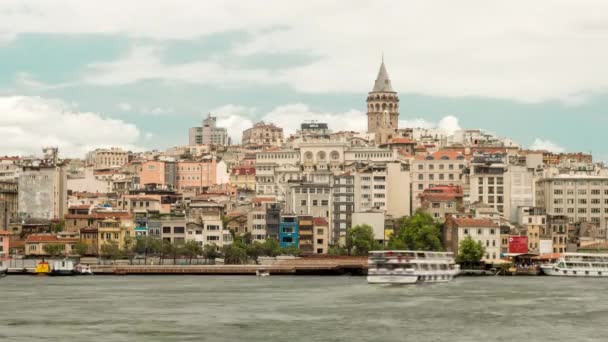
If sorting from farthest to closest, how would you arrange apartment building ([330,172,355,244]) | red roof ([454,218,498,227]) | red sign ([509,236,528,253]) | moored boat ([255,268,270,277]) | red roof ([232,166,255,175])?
red roof ([232,166,255,175]) < apartment building ([330,172,355,244]) < red sign ([509,236,528,253]) < red roof ([454,218,498,227]) < moored boat ([255,268,270,277])

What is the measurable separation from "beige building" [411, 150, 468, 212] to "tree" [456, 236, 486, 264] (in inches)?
960

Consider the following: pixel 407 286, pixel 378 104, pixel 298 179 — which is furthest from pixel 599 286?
pixel 378 104

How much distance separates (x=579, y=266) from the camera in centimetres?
10112

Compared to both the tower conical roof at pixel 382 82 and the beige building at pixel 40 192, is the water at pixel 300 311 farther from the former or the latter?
the tower conical roof at pixel 382 82

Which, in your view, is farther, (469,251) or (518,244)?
(518,244)

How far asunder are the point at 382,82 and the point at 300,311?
12379 centimetres

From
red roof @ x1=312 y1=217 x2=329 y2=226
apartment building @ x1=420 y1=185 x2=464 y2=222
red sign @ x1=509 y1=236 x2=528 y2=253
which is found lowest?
red sign @ x1=509 y1=236 x2=528 y2=253

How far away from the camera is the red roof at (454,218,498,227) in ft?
352

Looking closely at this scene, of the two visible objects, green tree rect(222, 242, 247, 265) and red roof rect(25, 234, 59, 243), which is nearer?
green tree rect(222, 242, 247, 265)

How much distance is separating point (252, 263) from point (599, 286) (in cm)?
3237

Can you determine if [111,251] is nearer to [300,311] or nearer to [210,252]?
[210,252]

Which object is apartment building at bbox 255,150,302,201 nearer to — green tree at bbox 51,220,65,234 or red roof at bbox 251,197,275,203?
red roof at bbox 251,197,275,203

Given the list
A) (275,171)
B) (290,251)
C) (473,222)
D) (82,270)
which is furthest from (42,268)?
(275,171)

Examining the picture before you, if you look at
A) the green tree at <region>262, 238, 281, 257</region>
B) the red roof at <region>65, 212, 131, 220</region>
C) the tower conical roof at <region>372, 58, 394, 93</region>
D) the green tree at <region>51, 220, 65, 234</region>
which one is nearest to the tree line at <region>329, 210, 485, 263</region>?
the green tree at <region>262, 238, 281, 257</region>
